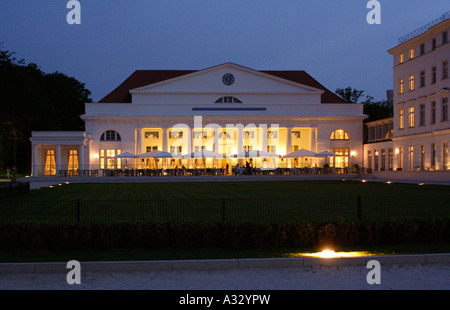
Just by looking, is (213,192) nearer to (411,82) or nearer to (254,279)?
(254,279)

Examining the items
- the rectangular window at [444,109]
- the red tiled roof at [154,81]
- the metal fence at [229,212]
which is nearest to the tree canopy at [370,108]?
the red tiled roof at [154,81]

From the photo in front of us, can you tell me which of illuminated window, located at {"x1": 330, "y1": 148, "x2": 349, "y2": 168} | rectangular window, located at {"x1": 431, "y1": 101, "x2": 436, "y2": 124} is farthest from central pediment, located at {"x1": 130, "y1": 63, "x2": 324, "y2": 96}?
rectangular window, located at {"x1": 431, "y1": 101, "x2": 436, "y2": 124}

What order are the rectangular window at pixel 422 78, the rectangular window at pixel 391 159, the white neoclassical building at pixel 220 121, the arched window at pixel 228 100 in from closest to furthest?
the rectangular window at pixel 422 78, the rectangular window at pixel 391 159, the white neoclassical building at pixel 220 121, the arched window at pixel 228 100

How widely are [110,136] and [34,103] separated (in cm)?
2374

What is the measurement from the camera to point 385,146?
161ft

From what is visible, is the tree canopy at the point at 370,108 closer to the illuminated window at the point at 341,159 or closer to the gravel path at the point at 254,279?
the illuminated window at the point at 341,159

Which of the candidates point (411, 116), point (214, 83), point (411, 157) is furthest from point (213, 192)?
point (214, 83)

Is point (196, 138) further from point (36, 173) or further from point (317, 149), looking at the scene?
point (36, 173)

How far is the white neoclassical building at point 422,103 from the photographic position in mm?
37625

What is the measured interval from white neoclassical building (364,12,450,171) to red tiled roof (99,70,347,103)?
12.4m

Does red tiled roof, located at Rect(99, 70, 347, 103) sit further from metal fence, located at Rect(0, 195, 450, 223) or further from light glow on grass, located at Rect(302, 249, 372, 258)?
light glow on grass, located at Rect(302, 249, 372, 258)

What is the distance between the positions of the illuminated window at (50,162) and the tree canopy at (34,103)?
311 cm

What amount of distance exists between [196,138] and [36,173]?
18.2 m
